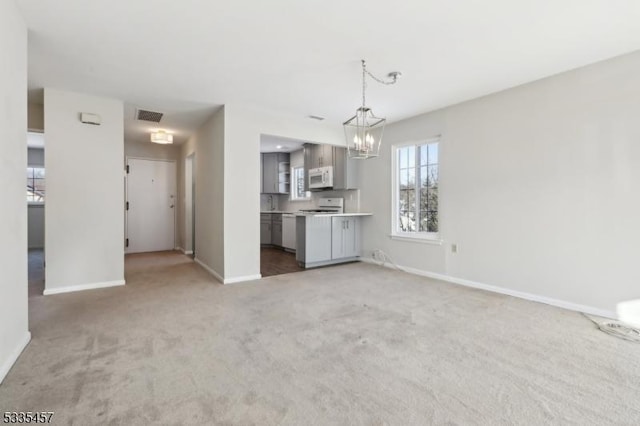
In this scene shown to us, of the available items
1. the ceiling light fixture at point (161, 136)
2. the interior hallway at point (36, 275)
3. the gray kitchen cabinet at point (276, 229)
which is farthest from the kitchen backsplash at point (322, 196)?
the interior hallway at point (36, 275)

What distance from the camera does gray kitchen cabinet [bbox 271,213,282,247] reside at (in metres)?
7.30

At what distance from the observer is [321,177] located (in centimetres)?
607

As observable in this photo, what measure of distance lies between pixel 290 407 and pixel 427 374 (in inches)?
34.9

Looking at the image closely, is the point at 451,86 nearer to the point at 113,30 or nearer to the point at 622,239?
the point at 622,239

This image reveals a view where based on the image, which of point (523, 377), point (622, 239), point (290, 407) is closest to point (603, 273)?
point (622, 239)

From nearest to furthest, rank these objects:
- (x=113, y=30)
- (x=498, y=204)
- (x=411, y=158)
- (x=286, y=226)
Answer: (x=113, y=30), (x=498, y=204), (x=411, y=158), (x=286, y=226)

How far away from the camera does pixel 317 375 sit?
1.86 metres

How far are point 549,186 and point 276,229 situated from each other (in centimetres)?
554

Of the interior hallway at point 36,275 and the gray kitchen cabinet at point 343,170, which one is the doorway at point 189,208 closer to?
the interior hallway at point 36,275

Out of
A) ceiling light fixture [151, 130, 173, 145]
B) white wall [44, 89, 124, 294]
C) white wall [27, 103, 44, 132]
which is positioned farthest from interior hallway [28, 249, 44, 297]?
ceiling light fixture [151, 130, 173, 145]

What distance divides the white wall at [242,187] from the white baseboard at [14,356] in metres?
2.05

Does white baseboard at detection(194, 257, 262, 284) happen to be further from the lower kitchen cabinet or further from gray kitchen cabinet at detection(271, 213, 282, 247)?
gray kitchen cabinet at detection(271, 213, 282, 247)

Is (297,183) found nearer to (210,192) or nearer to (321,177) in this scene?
(321,177)

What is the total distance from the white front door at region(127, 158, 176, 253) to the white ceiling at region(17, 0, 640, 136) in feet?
10.00
